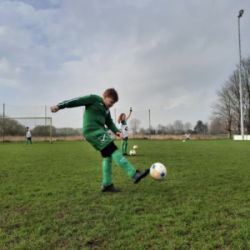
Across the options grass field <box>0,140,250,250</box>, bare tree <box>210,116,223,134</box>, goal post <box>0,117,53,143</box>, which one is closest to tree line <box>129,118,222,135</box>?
bare tree <box>210,116,223,134</box>

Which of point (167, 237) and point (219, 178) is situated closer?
point (167, 237)

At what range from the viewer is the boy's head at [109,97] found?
3613 mm

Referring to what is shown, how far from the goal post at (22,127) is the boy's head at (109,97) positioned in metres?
21.5

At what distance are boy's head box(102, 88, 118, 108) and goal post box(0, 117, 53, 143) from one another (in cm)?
2153

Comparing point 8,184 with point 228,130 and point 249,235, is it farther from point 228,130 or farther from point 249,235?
point 228,130

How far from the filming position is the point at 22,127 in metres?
24.6

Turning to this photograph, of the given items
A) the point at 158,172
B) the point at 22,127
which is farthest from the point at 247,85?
the point at 158,172

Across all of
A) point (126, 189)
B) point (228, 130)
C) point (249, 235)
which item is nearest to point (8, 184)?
point (126, 189)

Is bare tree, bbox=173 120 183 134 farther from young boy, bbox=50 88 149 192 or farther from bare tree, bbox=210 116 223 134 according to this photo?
young boy, bbox=50 88 149 192

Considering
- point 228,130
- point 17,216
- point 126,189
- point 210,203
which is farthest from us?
point 228,130

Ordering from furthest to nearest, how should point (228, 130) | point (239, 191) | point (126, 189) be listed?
point (228, 130)
point (126, 189)
point (239, 191)

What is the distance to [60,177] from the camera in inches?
193

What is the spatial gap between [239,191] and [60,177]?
3.75 metres

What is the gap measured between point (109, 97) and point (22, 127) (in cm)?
2415
